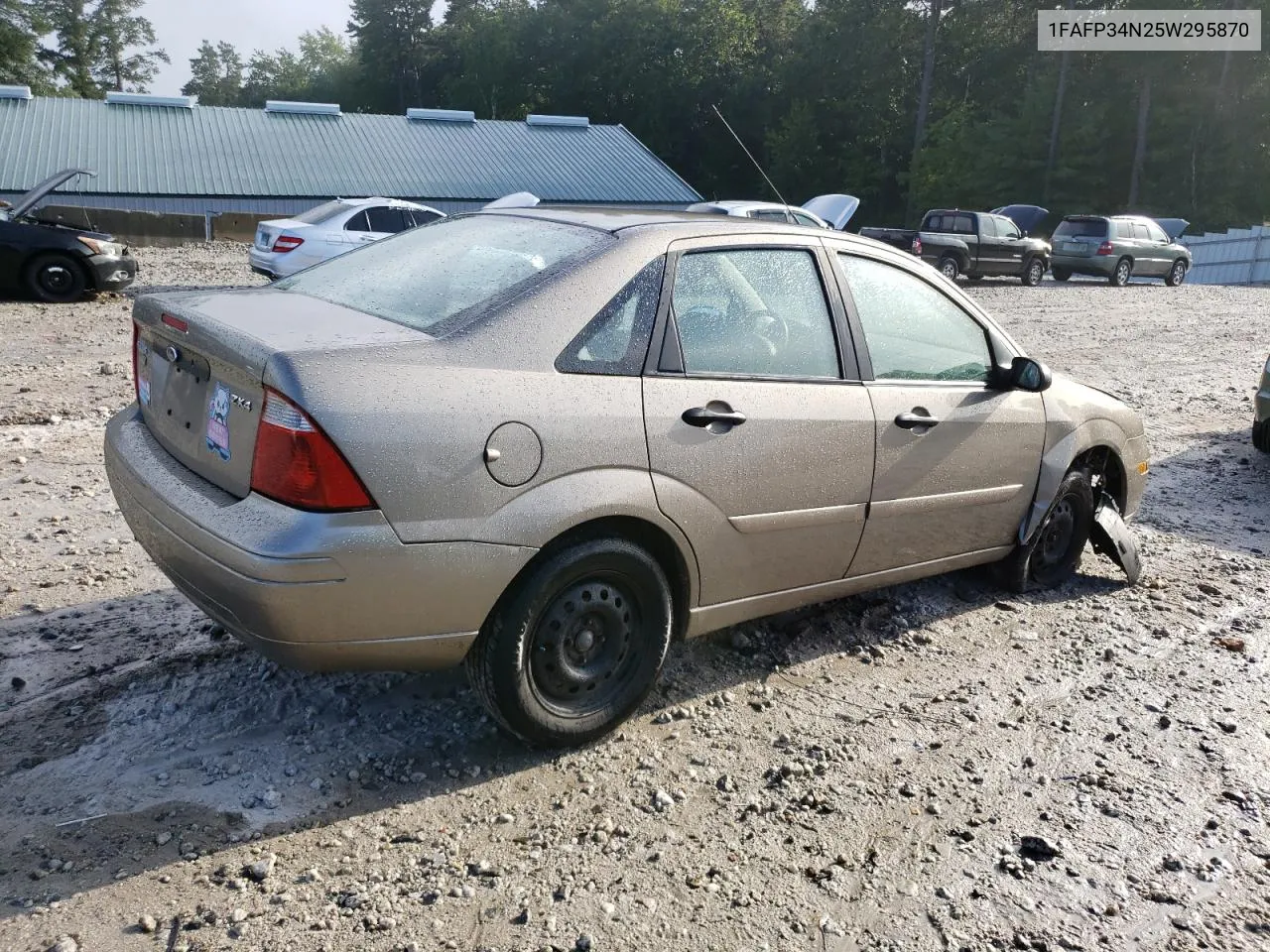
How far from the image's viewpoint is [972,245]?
24625mm

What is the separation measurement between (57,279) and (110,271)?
643mm

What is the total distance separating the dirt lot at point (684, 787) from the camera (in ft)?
9.16

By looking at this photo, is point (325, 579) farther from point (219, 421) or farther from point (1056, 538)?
point (1056, 538)

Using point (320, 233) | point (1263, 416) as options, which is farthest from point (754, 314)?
point (320, 233)

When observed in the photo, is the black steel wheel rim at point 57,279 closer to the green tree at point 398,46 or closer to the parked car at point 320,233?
the parked car at point 320,233

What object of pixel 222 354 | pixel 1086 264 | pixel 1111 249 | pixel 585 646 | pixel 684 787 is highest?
pixel 1111 249

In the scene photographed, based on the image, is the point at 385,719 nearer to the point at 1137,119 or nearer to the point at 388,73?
the point at 1137,119

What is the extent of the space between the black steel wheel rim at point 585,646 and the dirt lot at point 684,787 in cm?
22

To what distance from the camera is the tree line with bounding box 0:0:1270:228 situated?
45219 millimetres

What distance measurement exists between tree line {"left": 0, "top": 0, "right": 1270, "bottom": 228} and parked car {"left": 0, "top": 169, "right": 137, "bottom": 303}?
43528mm

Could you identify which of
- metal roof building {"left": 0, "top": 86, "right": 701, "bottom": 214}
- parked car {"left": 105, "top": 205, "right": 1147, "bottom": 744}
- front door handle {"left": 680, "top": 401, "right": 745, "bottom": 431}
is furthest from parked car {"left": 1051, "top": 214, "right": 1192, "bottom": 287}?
front door handle {"left": 680, "top": 401, "right": 745, "bottom": 431}

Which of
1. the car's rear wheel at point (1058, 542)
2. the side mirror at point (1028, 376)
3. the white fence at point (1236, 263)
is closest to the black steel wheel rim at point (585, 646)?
the side mirror at point (1028, 376)

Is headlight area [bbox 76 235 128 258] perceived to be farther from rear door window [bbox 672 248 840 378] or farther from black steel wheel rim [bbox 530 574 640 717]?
black steel wheel rim [bbox 530 574 640 717]

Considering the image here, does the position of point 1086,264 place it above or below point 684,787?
above
